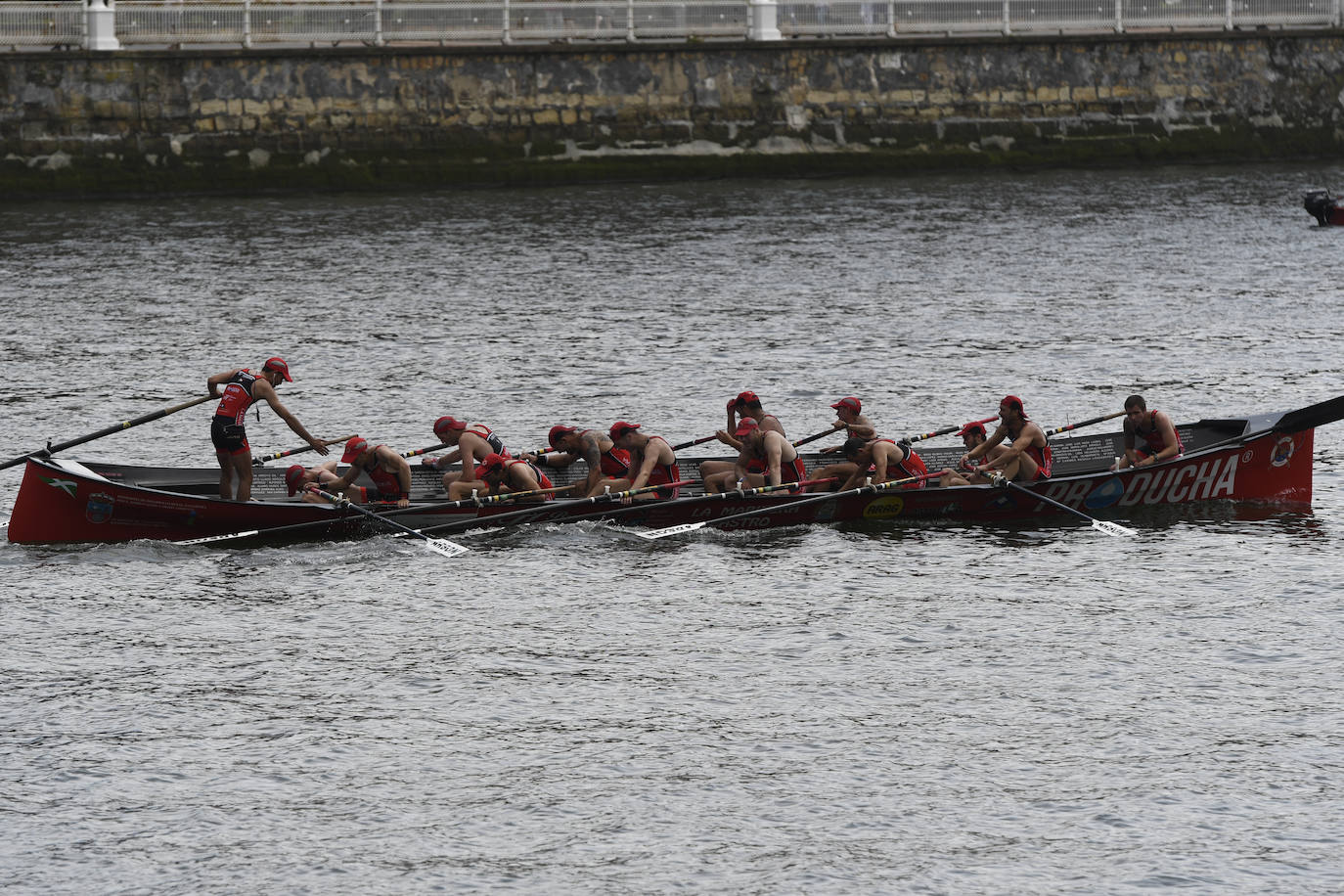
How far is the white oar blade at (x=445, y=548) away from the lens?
70.7 feet

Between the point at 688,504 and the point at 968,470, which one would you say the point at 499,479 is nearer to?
the point at 688,504

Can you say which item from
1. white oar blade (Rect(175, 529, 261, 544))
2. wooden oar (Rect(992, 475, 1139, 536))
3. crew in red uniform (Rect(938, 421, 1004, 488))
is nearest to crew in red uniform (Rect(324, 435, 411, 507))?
white oar blade (Rect(175, 529, 261, 544))

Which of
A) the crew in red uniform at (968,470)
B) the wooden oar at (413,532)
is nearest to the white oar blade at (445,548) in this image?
the wooden oar at (413,532)

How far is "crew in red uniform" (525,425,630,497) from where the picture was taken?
22109 millimetres

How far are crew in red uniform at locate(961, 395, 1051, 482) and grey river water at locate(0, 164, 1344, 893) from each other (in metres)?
0.73

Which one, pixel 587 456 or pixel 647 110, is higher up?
pixel 647 110

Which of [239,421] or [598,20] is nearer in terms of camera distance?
[239,421]

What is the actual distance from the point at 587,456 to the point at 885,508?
361cm

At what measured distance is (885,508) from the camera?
22.3m

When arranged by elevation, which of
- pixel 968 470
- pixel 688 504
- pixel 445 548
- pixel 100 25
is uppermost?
pixel 100 25

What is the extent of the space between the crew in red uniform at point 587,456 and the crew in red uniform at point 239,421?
273 cm

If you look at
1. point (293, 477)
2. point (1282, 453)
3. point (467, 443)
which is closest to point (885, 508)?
point (1282, 453)

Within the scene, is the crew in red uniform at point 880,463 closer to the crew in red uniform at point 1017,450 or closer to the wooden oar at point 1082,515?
the crew in red uniform at point 1017,450

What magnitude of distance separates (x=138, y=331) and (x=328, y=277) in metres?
6.14
